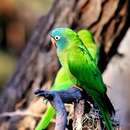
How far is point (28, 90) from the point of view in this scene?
11.1 feet

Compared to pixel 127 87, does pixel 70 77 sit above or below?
below

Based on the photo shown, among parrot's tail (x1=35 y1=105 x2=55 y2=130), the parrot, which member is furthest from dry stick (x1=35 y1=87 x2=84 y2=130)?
parrot's tail (x1=35 y1=105 x2=55 y2=130)

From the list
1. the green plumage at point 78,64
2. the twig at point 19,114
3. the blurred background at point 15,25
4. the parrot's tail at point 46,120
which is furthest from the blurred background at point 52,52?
the blurred background at point 15,25

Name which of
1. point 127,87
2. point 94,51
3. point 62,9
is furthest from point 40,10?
point 94,51

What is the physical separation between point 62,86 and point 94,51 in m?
0.42

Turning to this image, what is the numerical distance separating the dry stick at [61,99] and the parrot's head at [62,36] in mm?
184

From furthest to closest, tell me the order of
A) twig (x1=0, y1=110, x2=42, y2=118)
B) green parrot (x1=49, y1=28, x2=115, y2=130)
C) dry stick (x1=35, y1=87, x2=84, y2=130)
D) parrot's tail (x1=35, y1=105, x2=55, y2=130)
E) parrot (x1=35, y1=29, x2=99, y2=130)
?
1. twig (x1=0, y1=110, x2=42, y2=118)
2. parrot's tail (x1=35, y1=105, x2=55, y2=130)
3. parrot (x1=35, y1=29, x2=99, y2=130)
4. green parrot (x1=49, y1=28, x2=115, y2=130)
5. dry stick (x1=35, y1=87, x2=84, y2=130)

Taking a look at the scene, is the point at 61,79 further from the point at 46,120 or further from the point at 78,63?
the point at 78,63

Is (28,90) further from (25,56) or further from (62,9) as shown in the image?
(62,9)

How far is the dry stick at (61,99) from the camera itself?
6.11 ft

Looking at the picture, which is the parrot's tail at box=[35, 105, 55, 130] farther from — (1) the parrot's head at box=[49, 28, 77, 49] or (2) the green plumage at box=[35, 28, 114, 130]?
(1) the parrot's head at box=[49, 28, 77, 49]

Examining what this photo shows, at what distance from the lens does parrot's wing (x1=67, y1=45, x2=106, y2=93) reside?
2.14m

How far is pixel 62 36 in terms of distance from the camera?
2.16 m

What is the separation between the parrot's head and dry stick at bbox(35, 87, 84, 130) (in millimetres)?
184
